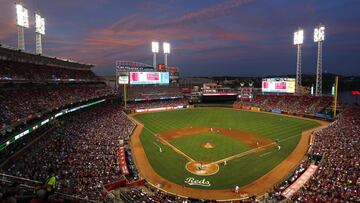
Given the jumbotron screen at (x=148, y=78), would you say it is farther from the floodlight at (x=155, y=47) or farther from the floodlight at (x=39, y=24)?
the floodlight at (x=39, y=24)

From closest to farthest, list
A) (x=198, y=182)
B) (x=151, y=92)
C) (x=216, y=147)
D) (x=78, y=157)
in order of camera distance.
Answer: (x=198, y=182) < (x=78, y=157) < (x=216, y=147) < (x=151, y=92)

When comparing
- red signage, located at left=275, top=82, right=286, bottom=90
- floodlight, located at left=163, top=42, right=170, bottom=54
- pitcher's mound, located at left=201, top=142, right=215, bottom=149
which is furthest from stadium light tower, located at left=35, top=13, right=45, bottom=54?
red signage, located at left=275, top=82, right=286, bottom=90

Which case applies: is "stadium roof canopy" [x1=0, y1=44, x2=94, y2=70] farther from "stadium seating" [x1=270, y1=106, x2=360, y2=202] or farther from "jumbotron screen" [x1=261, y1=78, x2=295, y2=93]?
"jumbotron screen" [x1=261, y1=78, x2=295, y2=93]

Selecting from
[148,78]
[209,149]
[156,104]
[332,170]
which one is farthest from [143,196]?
[148,78]

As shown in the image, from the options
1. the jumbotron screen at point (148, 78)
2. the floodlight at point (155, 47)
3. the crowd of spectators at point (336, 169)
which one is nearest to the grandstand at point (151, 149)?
the crowd of spectators at point (336, 169)

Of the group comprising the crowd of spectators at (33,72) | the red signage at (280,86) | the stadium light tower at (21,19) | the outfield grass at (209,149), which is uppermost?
the stadium light tower at (21,19)

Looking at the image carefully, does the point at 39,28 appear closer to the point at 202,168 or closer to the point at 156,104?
the point at 156,104

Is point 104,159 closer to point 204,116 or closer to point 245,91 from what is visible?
point 204,116
